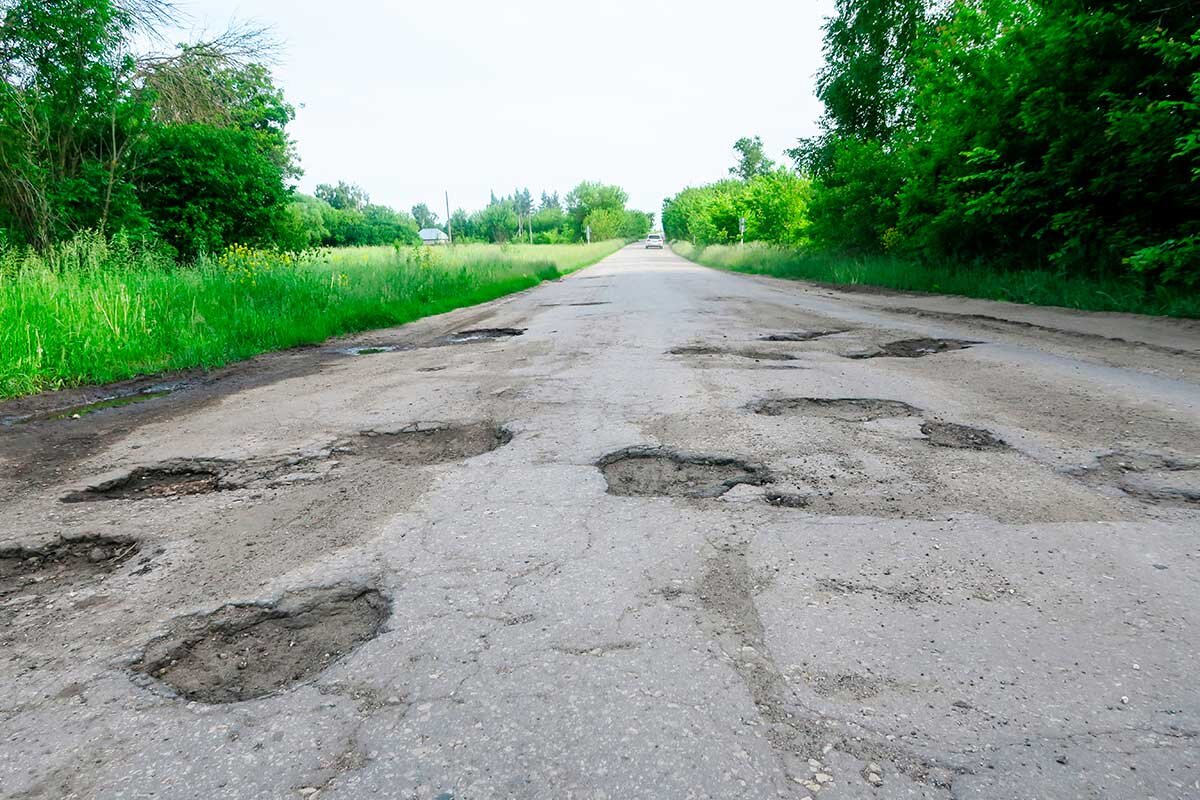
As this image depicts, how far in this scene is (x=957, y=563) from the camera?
231 cm

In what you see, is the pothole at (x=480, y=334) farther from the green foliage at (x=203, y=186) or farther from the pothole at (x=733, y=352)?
the green foliage at (x=203, y=186)

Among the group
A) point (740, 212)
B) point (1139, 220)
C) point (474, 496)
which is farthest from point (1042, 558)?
point (740, 212)

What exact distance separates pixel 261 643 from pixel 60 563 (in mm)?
1233

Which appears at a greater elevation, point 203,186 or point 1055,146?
point 203,186

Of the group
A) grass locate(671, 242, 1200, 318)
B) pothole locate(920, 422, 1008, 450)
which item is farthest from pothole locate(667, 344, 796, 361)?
grass locate(671, 242, 1200, 318)

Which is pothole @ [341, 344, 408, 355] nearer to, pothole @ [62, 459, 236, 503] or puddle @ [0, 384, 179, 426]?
puddle @ [0, 384, 179, 426]

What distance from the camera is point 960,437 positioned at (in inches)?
146

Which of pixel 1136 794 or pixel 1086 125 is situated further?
pixel 1086 125

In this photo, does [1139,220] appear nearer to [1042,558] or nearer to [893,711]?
[1042,558]

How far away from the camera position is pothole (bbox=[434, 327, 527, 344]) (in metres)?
8.40

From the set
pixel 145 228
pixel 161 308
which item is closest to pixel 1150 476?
pixel 161 308

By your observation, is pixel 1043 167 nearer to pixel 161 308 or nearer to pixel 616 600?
pixel 616 600

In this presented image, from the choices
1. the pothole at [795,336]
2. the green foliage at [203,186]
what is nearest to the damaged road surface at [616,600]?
the pothole at [795,336]

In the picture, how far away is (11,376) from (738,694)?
6572 mm
